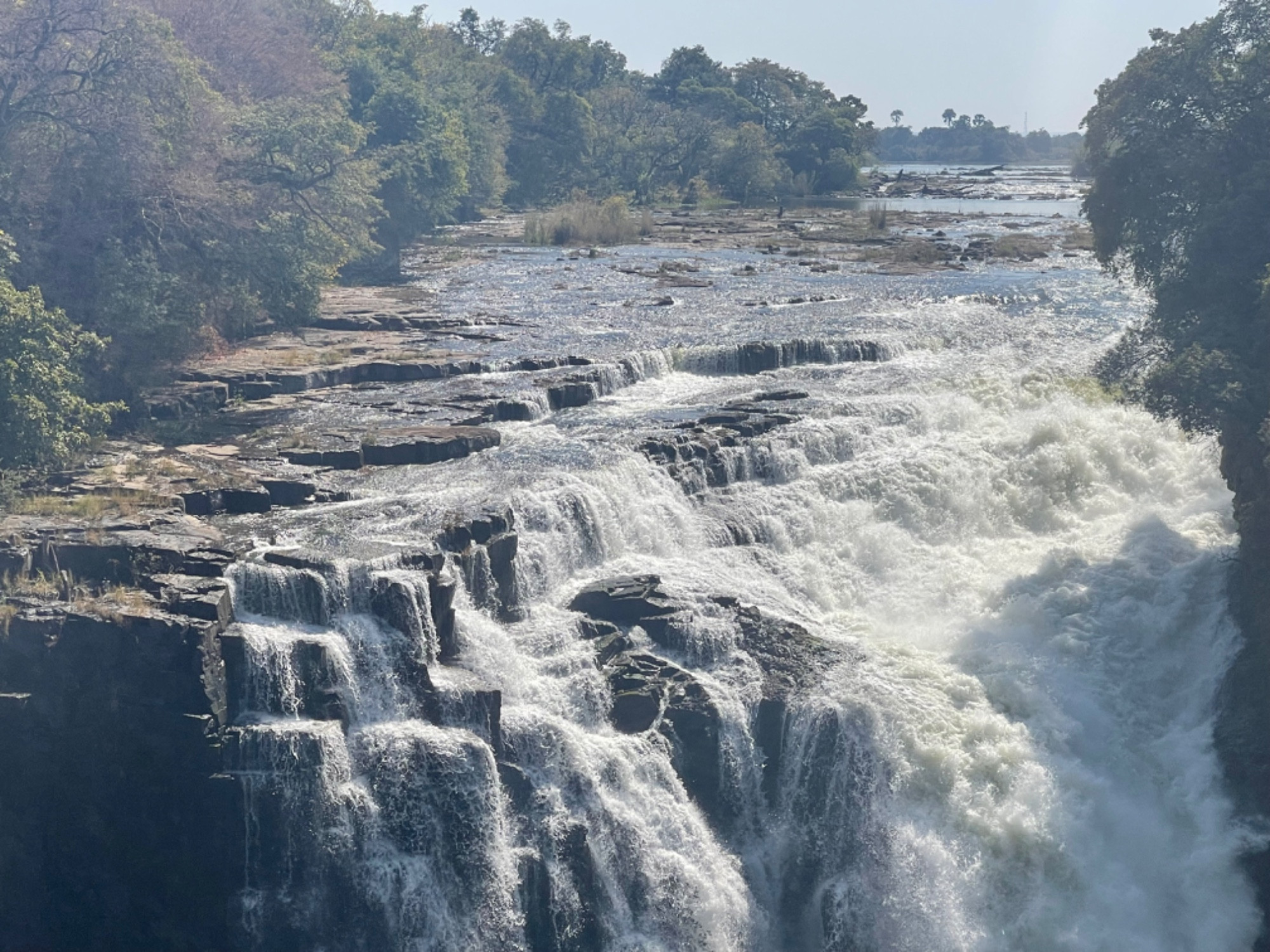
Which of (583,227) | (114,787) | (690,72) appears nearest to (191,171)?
(114,787)

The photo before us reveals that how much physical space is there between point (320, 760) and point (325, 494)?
22.4 ft

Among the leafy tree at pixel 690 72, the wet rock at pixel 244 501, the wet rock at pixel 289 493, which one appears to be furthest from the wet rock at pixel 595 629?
the leafy tree at pixel 690 72

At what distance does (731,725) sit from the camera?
17938 millimetres

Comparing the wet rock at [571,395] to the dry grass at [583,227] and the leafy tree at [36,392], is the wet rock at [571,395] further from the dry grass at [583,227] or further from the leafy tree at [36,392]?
the dry grass at [583,227]

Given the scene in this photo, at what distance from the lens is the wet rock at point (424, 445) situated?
2366 cm

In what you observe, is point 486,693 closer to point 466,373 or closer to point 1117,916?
point 1117,916

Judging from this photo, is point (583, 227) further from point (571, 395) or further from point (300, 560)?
point (300, 560)

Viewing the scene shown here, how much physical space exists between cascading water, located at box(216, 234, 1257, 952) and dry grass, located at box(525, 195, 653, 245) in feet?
106

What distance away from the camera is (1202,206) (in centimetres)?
Answer: 2653

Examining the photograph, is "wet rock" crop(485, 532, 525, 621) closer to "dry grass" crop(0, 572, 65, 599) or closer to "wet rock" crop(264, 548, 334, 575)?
"wet rock" crop(264, 548, 334, 575)

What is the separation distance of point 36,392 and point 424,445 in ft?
20.5

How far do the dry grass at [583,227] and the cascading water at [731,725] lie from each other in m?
32.2

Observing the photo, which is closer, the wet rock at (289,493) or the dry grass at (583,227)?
the wet rock at (289,493)

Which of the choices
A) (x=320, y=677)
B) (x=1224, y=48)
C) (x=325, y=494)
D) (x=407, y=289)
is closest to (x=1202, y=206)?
(x=1224, y=48)
